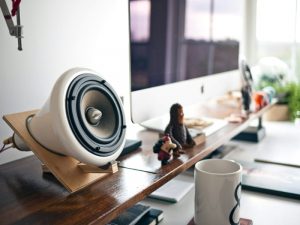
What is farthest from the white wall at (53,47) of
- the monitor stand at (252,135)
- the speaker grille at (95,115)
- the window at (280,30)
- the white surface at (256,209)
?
the window at (280,30)

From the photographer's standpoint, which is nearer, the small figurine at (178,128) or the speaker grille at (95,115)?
the speaker grille at (95,115)

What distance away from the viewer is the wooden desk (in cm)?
53

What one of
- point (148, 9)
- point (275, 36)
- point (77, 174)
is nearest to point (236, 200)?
point (77, 174)

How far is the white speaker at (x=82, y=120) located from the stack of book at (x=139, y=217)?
0.53 feet

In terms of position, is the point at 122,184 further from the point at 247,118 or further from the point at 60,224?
the point at 247,118

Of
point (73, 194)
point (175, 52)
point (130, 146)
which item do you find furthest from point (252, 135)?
point (73, 194)

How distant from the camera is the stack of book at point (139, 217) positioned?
735 mm

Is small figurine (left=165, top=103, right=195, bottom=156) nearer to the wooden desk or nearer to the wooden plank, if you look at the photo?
the wooden desk

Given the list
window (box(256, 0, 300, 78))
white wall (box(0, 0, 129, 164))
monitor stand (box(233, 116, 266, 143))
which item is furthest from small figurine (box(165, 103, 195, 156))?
window (box(256, 0, 300, 78))

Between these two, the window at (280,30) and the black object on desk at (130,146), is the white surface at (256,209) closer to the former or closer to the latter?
the black object on desk at (130,146)

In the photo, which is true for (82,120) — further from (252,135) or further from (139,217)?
(252,135)

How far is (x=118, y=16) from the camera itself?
1.09 metres

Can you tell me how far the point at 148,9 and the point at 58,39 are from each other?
239 mm

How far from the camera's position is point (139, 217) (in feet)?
2.50
